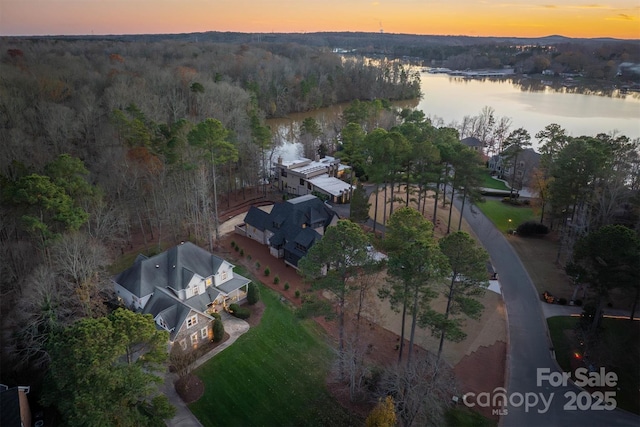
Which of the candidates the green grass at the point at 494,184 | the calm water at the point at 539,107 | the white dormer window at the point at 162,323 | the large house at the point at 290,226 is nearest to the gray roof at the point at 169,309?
the white dormer window at the point at 162,323

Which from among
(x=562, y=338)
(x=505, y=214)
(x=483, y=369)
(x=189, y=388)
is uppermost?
(x=505, y=214)

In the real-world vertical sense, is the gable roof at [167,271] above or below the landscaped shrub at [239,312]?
above

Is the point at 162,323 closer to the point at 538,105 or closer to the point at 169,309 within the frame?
the point at 169,309

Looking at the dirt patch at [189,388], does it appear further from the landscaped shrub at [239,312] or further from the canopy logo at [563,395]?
the canopy logo at [563,395]

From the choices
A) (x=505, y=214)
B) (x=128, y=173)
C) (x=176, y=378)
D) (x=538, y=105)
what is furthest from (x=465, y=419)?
(x=538, y=105)

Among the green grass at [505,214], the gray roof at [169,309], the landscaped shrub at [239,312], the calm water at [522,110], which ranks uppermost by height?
the calm water at [522,110]

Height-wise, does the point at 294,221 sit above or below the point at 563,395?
above

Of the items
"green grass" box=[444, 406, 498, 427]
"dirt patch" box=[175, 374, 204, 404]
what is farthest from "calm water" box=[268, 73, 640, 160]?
"green grass" box=[444, 406, 498, 427]
